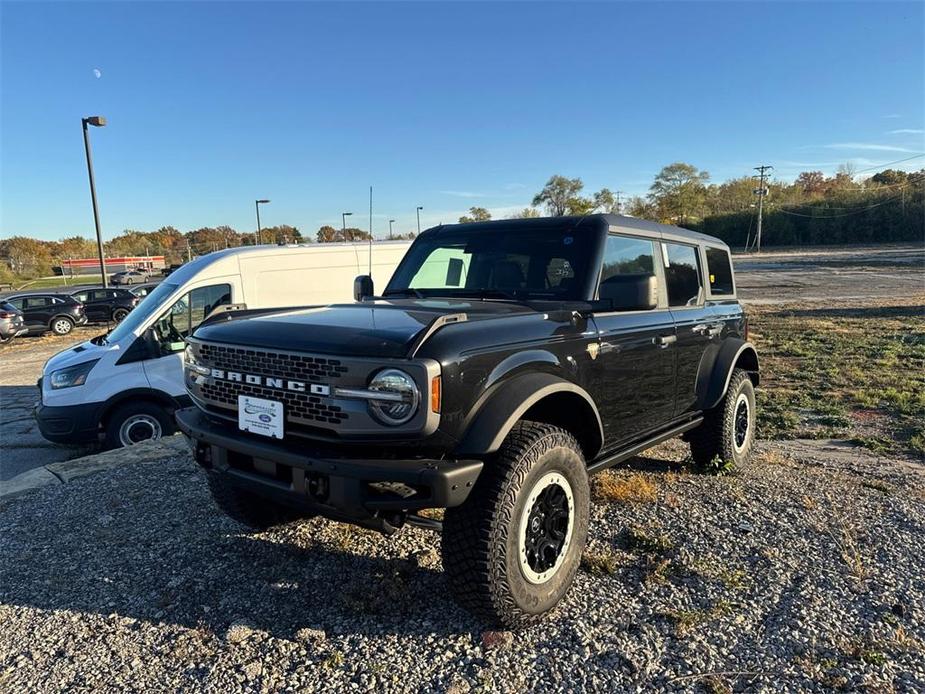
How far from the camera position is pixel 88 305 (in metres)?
20.9

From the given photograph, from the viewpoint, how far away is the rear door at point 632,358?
3.53 meters

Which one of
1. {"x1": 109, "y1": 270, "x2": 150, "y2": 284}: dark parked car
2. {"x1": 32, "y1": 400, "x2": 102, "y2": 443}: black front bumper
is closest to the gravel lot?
{"x1": 32, "y1": 400, "x2": 102, "y2": 443}: black front bumper

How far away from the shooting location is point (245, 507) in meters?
3.73

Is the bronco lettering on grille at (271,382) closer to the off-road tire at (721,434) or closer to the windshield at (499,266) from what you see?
the windshield at (499,266)

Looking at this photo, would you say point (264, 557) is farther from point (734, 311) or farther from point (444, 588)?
point (734, 311)

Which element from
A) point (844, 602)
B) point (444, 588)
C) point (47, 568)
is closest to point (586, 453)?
point (444, 588)

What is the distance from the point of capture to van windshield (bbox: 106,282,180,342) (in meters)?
6.87

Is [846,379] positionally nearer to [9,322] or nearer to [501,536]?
[501,536]

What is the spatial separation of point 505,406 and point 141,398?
Answer: 5479 mm

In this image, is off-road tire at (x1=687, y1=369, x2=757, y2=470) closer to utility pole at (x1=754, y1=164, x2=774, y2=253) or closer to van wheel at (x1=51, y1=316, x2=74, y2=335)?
van wheel at (x1=51, y1=316, x2=74, y2=335)

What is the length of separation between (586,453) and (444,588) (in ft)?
3.50

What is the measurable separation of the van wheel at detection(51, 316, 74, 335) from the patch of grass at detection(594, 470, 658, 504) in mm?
20623

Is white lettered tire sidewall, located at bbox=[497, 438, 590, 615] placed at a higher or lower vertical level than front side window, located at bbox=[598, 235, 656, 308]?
lower

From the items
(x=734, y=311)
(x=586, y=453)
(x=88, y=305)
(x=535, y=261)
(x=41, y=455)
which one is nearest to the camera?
(x=586, y=453)
